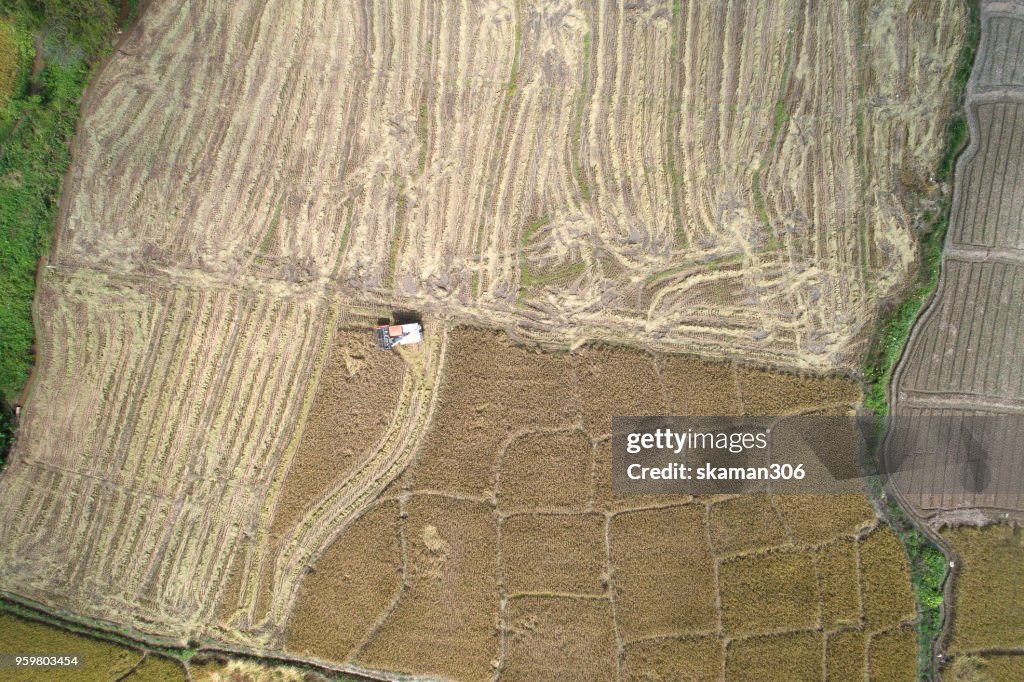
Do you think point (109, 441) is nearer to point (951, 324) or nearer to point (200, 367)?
point (200, 367)

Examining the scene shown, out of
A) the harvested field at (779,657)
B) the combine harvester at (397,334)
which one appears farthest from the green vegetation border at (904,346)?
the combine harvester at (397,334)

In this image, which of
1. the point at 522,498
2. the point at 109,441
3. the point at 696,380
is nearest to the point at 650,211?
the point at 696,380

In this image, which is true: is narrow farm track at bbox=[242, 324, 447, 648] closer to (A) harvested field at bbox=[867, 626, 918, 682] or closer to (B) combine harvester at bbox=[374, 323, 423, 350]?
(B) combine harvester at bbox=[374, 323, 423, 350]

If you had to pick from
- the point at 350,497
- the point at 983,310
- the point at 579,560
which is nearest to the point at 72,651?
the point at 350,497

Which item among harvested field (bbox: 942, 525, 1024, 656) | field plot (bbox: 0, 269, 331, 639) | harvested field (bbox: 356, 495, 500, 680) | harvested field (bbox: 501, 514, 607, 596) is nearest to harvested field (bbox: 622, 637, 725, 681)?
harvested field (bbox: 501, 514, 607, 596)

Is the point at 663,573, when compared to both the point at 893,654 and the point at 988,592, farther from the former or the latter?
the point at 988,592

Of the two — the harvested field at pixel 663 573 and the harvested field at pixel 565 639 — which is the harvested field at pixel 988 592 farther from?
the harvested field at pixel 565 639
